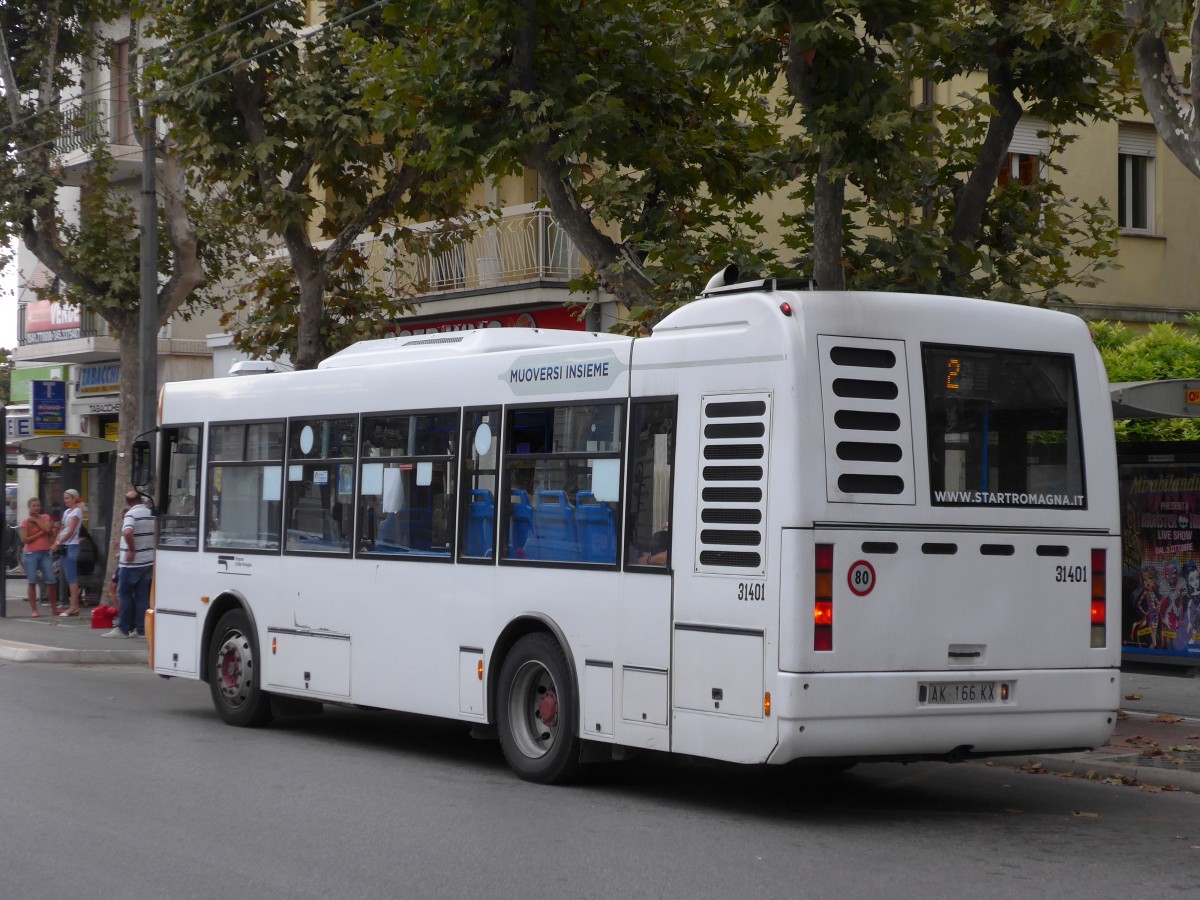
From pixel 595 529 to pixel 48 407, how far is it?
27.7 m

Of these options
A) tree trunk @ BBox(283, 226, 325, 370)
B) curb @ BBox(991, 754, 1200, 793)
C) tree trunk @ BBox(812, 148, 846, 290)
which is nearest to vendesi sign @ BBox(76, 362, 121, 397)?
tree trunk @ BBox(283, 226, 325, 370)

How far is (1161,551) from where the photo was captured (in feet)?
54.4

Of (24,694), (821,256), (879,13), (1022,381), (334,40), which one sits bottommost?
(24,694)

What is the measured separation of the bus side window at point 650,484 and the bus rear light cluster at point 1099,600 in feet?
Answer: 7.88

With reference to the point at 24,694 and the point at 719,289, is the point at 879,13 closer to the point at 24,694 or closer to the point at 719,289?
the point at 719,289

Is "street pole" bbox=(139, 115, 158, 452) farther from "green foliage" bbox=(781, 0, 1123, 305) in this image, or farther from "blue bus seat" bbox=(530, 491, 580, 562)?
"blue bus seat" bbox=(530, 491, 580, 562)

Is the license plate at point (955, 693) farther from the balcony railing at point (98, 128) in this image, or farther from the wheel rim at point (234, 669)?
the balcony railing at point (98, 128)

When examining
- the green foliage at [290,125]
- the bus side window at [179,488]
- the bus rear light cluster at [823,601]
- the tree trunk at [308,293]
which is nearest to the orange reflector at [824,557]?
the bus rear light cluster at [823,601]

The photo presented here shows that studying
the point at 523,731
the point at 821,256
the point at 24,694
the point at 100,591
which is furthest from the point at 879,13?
the point at 100,591

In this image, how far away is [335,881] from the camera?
7367 mm

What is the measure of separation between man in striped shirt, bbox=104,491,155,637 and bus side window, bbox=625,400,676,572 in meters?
12.3

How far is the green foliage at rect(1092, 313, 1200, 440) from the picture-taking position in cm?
1769

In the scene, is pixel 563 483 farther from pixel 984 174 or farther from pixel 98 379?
pixel 98 379

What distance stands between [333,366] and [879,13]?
4808 mm
